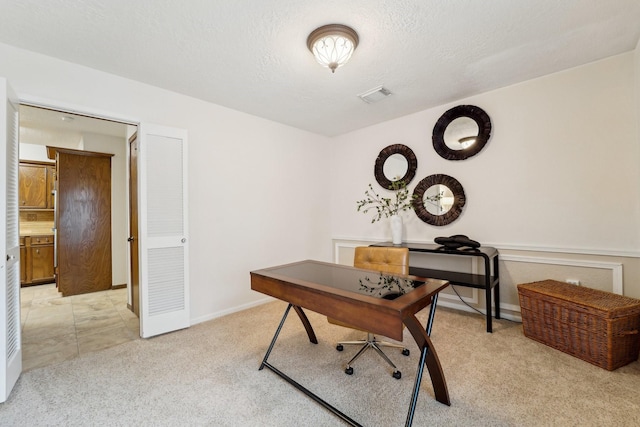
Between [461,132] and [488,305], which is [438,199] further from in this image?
[488,305]

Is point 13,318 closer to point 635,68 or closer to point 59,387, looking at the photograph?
point 59,387

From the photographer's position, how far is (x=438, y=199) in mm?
3443

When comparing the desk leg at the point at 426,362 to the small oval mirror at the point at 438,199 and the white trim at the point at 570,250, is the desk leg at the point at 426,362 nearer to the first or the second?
A: the white trim at the point at 570,250

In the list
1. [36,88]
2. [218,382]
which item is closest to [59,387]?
[218,382]

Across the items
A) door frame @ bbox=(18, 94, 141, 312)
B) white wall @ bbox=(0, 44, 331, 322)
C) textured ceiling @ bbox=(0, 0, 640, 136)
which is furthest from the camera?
white wall @ bbox=(0, 44, 331, 322)

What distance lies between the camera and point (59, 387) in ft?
6.29

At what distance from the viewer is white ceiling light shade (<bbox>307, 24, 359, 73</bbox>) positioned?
76.4 inches

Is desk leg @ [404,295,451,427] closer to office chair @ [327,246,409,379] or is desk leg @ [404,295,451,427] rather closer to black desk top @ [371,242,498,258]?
office chair @ [327,246,409,379]

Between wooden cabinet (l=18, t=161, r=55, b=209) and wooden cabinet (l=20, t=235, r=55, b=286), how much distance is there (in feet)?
2.33

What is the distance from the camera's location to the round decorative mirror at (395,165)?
3.68m

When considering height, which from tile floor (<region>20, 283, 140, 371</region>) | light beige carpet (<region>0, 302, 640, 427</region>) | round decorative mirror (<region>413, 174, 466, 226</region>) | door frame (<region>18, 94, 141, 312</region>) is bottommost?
Result: tile floor (<region>20, 283, 140, 371</region>)

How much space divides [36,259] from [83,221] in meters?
1.59

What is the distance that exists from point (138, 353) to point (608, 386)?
356 cm

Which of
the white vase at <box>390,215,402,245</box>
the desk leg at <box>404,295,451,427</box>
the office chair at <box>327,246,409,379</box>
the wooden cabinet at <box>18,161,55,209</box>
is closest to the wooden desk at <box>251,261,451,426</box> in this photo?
the desk leg at <box>404,295,451,427</box>
